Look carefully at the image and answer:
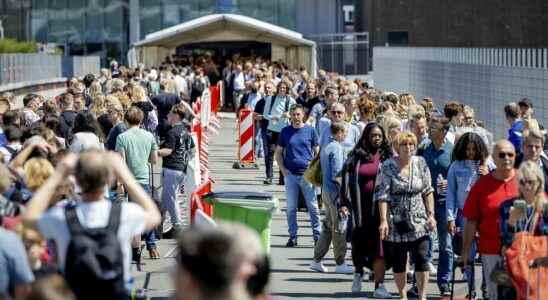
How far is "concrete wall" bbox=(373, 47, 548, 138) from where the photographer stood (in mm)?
26406

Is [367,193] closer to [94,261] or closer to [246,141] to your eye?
[94,261]

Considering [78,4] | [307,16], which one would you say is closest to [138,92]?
[307,16]

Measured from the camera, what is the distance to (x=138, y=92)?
2233 cm

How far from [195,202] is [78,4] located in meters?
67.0

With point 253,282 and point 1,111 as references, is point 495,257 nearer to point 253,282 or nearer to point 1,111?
point 253,282

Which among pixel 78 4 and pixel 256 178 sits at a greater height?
pixel 78 4

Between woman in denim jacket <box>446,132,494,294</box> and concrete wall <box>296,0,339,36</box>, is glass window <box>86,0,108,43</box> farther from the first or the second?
woman in denim jacket <box>446,132,494,294</box>

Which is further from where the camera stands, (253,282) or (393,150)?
(393,150)

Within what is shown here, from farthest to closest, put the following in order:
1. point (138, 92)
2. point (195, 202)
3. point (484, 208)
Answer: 1. point (138, 92)
2. point (195, 202)
3. point (484, 208)

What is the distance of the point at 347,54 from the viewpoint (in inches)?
2344

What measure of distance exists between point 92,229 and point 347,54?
51903 mm

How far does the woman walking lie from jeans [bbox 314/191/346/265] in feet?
7.81

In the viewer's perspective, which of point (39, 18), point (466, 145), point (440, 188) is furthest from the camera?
point (39, 18)

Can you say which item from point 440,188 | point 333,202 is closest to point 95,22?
point 333,202
